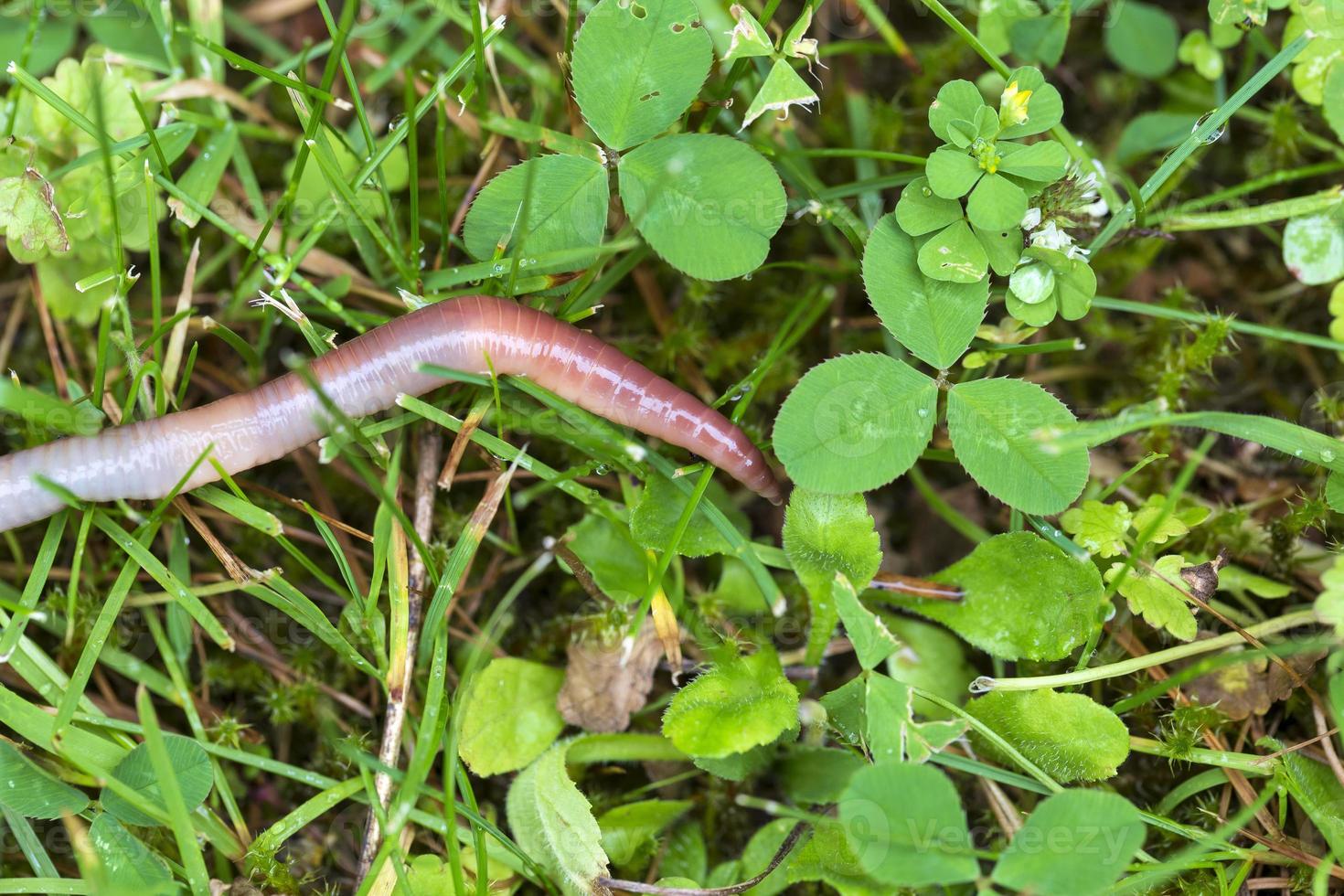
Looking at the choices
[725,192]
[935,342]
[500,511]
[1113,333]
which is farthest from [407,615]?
[1113,333]

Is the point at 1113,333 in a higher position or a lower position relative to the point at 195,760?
higher

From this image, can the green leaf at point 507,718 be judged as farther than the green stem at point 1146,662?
Yes

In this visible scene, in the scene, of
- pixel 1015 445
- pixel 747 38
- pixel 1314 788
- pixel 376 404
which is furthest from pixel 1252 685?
pixel 376 404

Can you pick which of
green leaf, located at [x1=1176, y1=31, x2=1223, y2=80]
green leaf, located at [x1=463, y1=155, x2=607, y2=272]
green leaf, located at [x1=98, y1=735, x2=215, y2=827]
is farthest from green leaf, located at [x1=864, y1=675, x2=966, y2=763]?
green leaf, located at [x1=1176, y1=31, x2=1223, y2=80]

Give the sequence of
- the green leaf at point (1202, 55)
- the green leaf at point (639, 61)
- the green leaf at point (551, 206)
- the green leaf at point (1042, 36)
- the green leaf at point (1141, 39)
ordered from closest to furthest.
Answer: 1. the green leaf at point (639, 61)
2. the green leaf at point (551, 206)
3. the green leaf at point (1042, 36)
4. the green leaf at point (1202, 55)
5. the green leaf at point (1141, 39)

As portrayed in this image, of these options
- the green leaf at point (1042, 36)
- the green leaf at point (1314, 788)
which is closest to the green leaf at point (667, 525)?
the green leaf at point (1314, 788)

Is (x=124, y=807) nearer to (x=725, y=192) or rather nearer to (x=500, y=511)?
(x=500, y=511)

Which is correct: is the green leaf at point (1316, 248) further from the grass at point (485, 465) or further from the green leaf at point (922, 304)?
the green leaf at point (922, 304)
